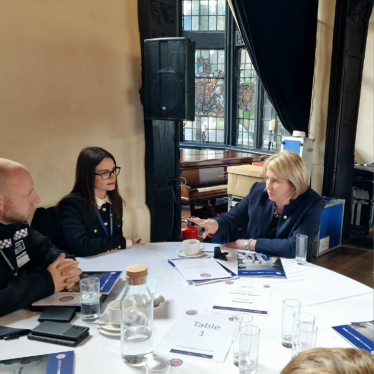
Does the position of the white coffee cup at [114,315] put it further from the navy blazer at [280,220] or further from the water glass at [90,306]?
the navy blazer at [280,220]

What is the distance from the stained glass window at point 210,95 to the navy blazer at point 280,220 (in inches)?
230

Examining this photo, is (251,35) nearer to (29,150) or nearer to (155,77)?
(155,77)

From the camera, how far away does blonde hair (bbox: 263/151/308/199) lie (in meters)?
2.20

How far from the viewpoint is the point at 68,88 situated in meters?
2.61

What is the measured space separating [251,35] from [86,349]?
3.57 metres

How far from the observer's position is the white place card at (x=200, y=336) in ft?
3.77

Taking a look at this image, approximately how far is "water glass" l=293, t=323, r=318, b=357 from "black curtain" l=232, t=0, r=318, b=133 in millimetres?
3377

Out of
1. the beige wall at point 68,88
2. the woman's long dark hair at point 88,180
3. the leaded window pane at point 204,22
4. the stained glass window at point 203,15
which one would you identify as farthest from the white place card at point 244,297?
the leaded window pane at point 204,22

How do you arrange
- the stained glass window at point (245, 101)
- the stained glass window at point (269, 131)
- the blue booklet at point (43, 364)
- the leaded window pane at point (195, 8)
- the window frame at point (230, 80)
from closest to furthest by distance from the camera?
the blue booklet at point (43, 364)
the stained glass window at point (269, 131)
the window frame at point (230, 80)
the stained glass window at point (245, 101)
the leaded window pane at point (195, 8)

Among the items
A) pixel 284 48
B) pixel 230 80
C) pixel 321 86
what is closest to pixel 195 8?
pixel 230 80

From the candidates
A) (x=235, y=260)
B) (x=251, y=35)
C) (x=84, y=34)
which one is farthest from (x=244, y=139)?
(x=235, y=260)

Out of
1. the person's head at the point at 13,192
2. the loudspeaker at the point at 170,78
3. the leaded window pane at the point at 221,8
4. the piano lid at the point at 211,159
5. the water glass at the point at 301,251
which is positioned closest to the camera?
the person's head at the point at 13,192

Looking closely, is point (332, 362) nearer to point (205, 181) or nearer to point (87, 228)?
→ point (87, 228)

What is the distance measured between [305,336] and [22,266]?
1216 millimetres
